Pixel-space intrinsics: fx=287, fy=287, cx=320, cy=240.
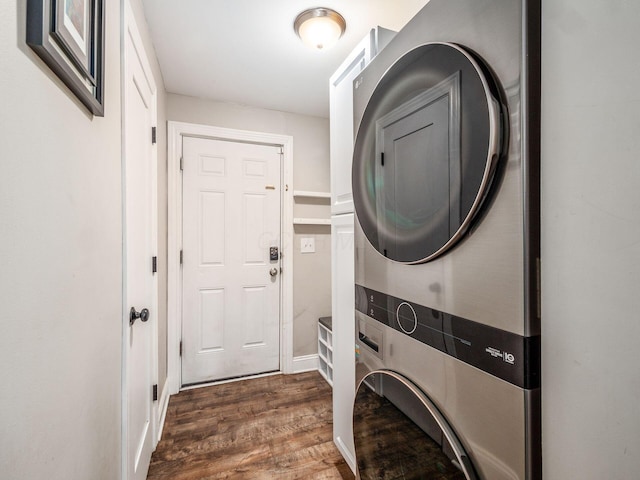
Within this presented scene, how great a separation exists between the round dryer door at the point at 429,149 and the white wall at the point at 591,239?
109 mm

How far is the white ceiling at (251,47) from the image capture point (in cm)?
149

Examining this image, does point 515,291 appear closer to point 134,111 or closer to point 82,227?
point 82,227

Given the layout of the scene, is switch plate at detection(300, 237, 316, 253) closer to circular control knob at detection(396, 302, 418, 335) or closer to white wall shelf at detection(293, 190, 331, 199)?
white wall shelf at detection(293, 190, 331, 199)

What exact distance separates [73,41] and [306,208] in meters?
2.19

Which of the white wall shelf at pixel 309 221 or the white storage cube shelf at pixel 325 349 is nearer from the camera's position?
the white storage cube shelf at pixel 325 349

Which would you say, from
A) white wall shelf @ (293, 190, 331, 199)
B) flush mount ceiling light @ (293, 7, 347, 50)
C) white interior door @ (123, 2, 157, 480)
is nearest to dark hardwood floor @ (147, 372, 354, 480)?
white interior door @ (123, 2, 157, 480)

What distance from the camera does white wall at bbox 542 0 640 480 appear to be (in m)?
0.45

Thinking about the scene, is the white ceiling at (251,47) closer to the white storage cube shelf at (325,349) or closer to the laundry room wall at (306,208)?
the laundry room wall at (306,208)

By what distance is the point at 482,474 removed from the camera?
24.0 inches

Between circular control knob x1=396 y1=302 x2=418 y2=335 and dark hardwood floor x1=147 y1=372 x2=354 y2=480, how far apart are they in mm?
1137

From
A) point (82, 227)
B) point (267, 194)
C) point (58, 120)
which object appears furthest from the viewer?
point (267, 194)

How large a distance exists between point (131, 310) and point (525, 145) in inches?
58.2

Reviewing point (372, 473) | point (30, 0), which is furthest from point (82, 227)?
point (372, 473)

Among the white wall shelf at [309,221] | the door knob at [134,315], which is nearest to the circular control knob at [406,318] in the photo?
the door knob at [134,315]
